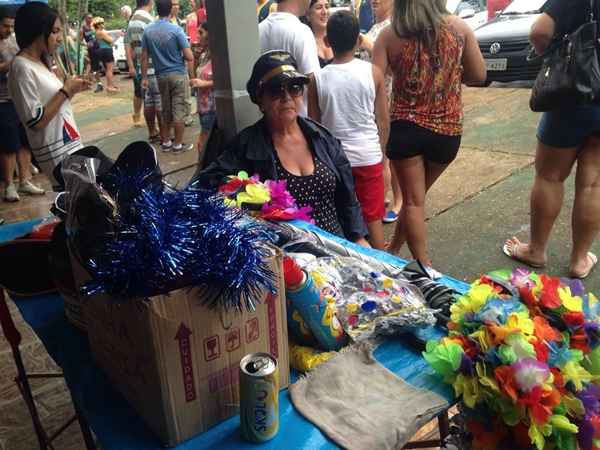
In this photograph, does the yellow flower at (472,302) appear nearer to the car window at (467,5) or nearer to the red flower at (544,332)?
the red flower at (544,332)

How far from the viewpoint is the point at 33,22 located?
10.2ft

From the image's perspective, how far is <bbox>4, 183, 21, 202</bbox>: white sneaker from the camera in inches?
219

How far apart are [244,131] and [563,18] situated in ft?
5.94

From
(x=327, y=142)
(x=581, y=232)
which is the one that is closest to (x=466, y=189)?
(x=581, y=232)

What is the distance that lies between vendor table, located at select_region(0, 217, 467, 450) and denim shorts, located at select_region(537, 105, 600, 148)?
1.77 meters

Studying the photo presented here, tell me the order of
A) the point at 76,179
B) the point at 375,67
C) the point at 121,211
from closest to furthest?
the point at 121,211 → the point at 76,179 → the point at 375,67

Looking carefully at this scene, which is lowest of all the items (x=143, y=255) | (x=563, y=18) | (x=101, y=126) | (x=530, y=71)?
(x=101, y=126)

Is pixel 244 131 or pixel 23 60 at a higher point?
pixel 23 60

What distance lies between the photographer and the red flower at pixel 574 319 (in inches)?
50.3

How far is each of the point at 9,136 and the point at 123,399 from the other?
4821 millimetres

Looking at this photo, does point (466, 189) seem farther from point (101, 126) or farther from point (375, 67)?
point (101, 126)

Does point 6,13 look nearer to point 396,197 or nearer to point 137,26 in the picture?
point 137,26

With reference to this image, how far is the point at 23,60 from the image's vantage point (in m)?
3.16

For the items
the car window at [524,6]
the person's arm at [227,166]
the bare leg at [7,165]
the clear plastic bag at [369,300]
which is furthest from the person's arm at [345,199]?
the car window at [524,6]
